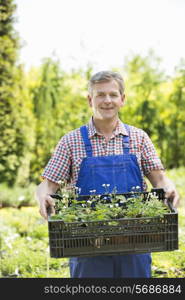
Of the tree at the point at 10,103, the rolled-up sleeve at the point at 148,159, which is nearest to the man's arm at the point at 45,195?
the rolled-up sleeve at the point at 148,159

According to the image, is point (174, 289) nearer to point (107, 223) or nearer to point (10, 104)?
point (107, 223)

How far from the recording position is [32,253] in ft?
12.3

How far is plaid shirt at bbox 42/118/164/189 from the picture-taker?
7.17 ft

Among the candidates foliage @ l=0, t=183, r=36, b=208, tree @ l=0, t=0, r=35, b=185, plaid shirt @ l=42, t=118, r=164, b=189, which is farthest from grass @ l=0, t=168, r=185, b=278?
plaid shirt @ l=42, t=118, r=164, b=189

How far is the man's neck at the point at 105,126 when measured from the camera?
2195mm

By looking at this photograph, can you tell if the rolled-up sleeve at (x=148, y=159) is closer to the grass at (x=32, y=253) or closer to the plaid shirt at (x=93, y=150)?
the plaid shirt at (x=93, y=150)

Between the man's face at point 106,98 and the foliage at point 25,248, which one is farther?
the foliage at point 25,248

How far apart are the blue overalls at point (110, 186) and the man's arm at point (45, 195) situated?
135 mm

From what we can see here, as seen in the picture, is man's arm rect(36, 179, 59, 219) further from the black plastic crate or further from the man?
the black plastic crate

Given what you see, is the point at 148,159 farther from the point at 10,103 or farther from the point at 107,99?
the point at 10,103

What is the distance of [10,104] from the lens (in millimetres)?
4977

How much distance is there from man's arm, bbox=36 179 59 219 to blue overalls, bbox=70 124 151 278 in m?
0.14

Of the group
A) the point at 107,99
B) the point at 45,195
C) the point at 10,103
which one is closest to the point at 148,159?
the point at 107,99

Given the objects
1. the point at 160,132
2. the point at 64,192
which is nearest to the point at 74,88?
the point at 160,132
